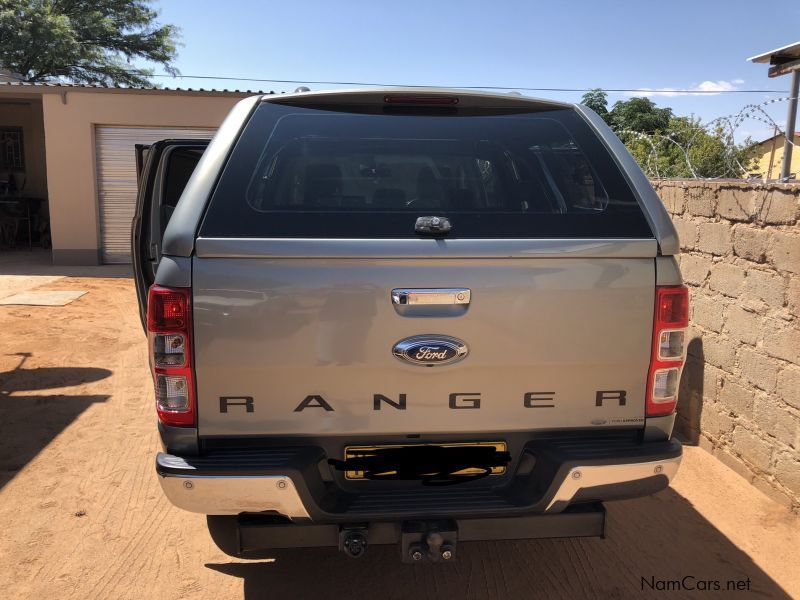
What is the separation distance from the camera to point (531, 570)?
3400 millimetres

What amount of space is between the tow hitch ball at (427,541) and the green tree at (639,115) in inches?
1605

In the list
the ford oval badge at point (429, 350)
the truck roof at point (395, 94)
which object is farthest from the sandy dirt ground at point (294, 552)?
the truck roof at point (395, 94)

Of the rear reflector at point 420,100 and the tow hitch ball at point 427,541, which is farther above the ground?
the rear reflector at point 420,100

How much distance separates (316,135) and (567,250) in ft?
3.88

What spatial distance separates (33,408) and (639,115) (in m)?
42.4

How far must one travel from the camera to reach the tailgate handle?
2457 millimetres

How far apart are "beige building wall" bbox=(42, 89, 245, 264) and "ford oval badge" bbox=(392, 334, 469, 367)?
11.6 meters

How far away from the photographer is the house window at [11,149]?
57.2ft

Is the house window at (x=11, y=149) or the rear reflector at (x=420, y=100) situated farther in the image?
the house window at (x=11, y=149)

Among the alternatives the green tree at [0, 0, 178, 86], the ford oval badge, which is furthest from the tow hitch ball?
the green tree at [0, 0, 178, 86]

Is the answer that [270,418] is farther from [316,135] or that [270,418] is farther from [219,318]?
[316,135]

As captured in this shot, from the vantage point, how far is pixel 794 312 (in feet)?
13.1

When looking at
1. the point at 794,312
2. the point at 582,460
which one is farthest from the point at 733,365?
the point at 582,460

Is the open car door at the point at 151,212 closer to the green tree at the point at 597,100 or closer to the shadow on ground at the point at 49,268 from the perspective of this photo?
the shadow on ground at the point at 49,268
